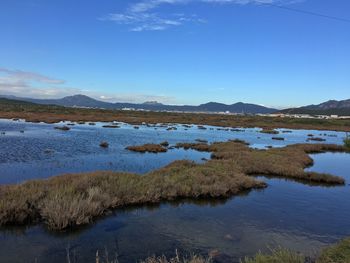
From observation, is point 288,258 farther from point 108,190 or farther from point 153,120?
point 153,120

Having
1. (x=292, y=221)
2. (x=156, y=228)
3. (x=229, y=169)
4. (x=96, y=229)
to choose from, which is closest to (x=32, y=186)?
(x=96, y=229)

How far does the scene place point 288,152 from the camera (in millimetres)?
36625

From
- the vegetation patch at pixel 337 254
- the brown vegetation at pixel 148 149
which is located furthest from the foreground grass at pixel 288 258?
the brown vegetation at pixel 148 149

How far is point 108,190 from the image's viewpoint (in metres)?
15.8

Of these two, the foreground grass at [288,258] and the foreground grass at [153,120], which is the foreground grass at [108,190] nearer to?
the foreground grass at [288,258]

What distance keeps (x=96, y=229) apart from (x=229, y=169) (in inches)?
492

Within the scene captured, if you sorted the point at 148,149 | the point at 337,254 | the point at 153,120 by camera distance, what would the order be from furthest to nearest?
the point at 153,120 < the point at 148,149 < the point at 337,254

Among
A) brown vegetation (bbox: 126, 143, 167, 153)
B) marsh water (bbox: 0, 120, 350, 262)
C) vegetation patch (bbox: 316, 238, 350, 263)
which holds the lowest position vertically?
marsh water (bbox: 0, 120, 350, 262)

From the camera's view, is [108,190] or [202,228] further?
[108,190]

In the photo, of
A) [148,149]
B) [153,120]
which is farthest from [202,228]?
[153,120]

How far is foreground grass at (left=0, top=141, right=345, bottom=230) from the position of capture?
12.6 metres

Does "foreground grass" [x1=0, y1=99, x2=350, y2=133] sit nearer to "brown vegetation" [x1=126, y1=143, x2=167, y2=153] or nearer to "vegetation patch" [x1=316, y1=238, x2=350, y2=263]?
"brown vegetation" [x1=126, y1=143, x2=167, y2=153]

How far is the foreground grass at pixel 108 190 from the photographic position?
1260 cm

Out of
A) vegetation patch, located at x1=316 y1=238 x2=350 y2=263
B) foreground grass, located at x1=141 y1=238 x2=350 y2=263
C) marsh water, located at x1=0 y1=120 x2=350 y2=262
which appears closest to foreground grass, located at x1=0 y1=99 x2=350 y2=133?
marsh water, located at x1=0 y1=120 x2=350 y2=262
